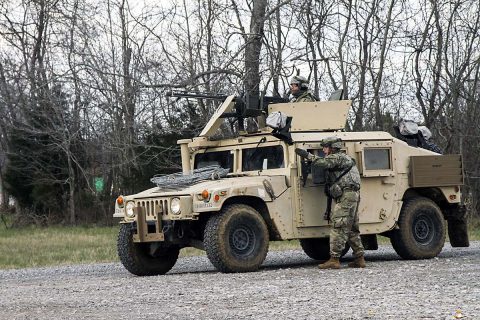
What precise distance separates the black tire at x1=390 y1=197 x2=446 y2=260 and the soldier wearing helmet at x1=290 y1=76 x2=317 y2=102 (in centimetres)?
201

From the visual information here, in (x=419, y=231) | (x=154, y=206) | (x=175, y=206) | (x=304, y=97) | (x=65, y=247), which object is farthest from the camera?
(x=65, y=247)

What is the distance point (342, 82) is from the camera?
28828 millimetres

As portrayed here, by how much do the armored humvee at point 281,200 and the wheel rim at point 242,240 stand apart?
12mm

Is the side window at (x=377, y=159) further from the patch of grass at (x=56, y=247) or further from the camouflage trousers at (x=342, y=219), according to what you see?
the patch of grass at (x=56, y=247)

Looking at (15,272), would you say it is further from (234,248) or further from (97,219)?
(97,219)

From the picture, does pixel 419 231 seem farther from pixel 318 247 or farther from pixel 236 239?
pixel 236 239

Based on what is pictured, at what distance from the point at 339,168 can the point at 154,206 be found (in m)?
2.38

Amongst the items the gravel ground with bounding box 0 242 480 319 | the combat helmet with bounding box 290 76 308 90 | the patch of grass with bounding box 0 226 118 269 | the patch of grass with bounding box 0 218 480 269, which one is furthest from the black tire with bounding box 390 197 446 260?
the patch of grass with bounding box 0 226 118 269

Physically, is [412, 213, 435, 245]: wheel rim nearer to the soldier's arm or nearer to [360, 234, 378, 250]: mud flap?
[360, 234, 378, 250]: mud flap

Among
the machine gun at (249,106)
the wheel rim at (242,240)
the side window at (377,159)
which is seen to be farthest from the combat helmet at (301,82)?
the wheel rim at (242,240)

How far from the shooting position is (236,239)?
1315 cm

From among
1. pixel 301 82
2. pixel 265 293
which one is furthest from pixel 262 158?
pixel 265 293

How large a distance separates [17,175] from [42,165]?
229 centimetres

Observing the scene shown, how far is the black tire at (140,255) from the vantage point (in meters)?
13.8
